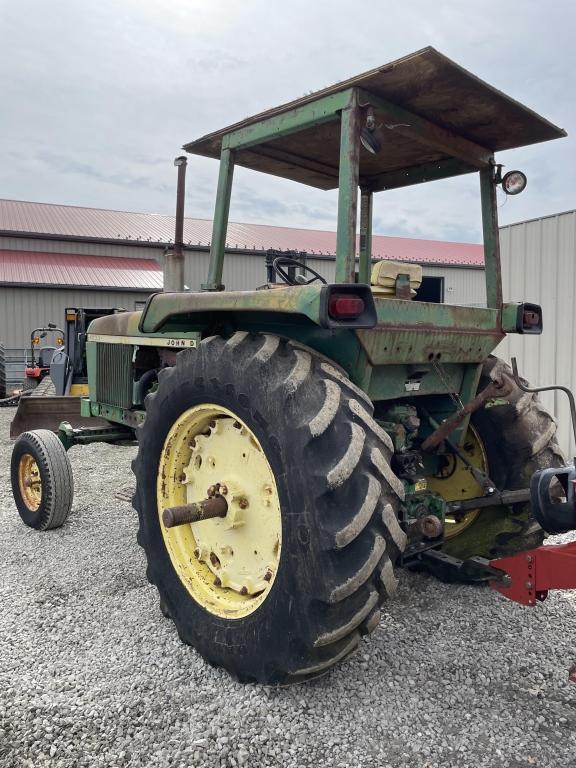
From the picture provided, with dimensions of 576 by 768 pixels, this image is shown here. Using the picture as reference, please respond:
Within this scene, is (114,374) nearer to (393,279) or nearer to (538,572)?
(393,279)

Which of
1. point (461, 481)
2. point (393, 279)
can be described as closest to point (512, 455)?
point (461, 481)

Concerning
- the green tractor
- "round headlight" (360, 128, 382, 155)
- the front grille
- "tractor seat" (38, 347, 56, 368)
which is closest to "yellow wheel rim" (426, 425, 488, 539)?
the green tractor

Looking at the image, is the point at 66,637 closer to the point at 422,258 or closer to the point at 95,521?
the point at 95,521

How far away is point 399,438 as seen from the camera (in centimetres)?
262

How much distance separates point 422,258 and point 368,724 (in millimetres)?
24469

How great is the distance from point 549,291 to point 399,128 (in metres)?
4.78

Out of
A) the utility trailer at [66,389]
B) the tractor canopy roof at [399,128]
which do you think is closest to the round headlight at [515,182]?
the tractor canopy roof at [399,128]

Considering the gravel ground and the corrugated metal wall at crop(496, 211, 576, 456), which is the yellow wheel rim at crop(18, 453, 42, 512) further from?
the corrugated metal wall at crop(496, 211, 576, 456)

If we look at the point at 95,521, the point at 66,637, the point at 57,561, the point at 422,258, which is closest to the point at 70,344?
the point at 95,521

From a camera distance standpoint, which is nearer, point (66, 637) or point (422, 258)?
point (66, 637)

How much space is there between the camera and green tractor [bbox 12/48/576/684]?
77.0 inches

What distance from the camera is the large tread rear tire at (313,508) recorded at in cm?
191

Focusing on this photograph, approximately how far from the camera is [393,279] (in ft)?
9.13

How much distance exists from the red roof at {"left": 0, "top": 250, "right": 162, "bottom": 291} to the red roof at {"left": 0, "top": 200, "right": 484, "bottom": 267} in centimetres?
79
